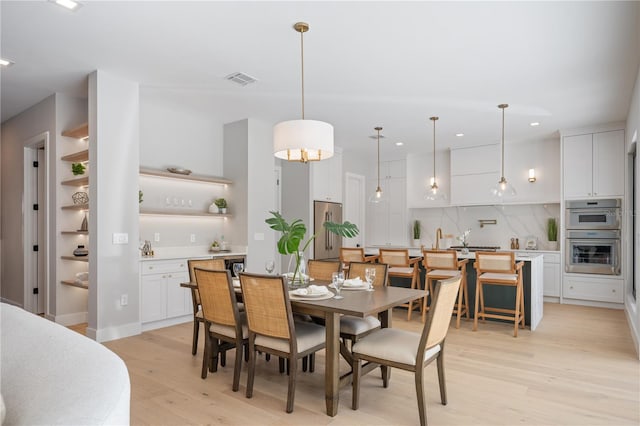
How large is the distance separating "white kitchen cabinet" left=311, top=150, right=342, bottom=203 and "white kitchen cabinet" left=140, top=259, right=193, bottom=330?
2.88m

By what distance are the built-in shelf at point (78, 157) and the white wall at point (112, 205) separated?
49 centimetres

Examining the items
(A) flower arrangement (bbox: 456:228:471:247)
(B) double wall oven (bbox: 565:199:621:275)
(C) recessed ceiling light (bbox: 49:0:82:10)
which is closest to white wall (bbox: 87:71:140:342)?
(C) recessed ceiling light (bbox: 49:0:82:10)

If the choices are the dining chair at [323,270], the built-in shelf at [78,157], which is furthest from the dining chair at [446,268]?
the built-in shelf at [78,157]

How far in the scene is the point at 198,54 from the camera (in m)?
3.70

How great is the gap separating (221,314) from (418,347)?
1.43 m

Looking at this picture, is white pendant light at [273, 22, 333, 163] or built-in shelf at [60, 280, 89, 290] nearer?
white pendant light at [273, 22, 333, 163]

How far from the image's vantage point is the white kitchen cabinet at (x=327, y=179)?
23.5 ft

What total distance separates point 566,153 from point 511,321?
304cm

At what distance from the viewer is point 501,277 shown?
462 centimetres

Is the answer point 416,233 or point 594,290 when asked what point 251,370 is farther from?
point 416,233

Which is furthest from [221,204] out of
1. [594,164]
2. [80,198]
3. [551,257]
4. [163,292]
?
[594,164]

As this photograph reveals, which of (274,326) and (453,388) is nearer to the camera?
(274,326)

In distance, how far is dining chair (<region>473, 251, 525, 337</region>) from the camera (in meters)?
4.51

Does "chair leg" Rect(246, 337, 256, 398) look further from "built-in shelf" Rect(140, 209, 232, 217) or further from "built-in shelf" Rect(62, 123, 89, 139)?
"built-in shelf" Rect(62, 123, 89, 139)
